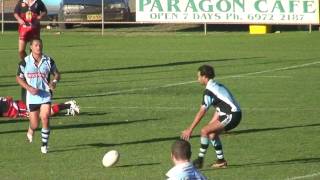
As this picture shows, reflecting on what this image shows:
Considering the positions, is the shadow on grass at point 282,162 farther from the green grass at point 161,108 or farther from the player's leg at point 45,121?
the player's leg at point 45,121

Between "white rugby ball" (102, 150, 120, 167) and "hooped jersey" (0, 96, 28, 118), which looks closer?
"white rugby ball" (102, 150, 120, 167)

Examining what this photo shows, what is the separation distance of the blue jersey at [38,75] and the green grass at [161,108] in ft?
2.64

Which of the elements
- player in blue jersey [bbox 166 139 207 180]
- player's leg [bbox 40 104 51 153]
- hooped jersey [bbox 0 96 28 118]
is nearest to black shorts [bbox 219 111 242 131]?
player's leg [bbox 40 104 51 153]

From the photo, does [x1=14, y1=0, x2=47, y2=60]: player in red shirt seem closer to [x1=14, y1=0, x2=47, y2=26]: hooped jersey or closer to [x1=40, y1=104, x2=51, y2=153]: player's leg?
[x1=14, y1=0, x2=47, y2=26]: hooped jersey

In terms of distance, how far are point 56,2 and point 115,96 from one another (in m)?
29.1

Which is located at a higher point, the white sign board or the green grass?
the white sign board

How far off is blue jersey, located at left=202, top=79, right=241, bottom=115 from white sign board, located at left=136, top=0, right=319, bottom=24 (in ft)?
89.2

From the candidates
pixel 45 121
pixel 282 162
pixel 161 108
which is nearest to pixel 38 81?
pixel 45 121

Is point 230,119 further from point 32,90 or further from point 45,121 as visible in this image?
point 32,90

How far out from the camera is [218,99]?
13375mm

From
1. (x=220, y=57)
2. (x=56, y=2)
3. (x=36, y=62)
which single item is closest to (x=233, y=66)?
(x=220, y=57)

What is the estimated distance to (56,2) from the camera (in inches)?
1998

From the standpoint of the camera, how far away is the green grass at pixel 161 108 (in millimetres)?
13727

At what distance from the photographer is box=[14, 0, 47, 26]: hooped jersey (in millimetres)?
22109
